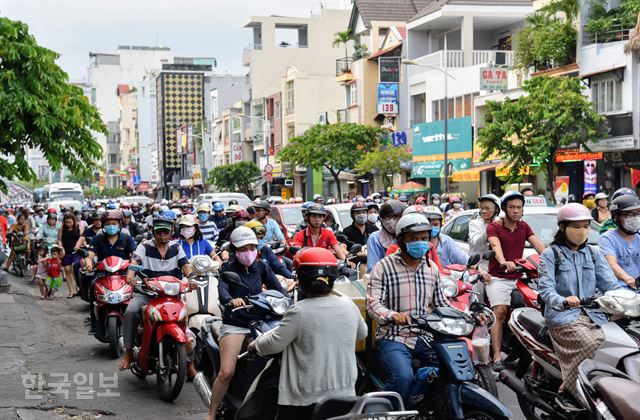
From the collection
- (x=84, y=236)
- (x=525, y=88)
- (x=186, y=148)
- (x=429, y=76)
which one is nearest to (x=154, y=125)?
(x=186, y=148)

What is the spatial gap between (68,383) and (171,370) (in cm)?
155

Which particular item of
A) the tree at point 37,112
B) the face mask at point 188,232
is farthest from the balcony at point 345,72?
the face mask at point 188,232

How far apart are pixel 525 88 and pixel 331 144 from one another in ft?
65.7

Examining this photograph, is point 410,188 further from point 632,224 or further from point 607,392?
point 607,392

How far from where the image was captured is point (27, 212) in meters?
27.0

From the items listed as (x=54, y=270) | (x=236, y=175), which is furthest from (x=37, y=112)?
(x=236, y=175)

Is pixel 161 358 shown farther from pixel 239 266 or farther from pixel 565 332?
pixel 565 332

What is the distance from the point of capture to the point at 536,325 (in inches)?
301

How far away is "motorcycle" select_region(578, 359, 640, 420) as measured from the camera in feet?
16.6

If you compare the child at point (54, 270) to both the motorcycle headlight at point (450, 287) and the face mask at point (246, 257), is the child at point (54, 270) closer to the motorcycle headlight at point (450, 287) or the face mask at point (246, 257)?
the face mask at point (246, 257)

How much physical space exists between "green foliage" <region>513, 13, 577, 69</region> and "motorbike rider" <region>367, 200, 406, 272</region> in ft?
87.0

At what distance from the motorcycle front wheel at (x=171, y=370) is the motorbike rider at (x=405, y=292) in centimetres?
272

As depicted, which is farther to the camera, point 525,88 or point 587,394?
point 525,88

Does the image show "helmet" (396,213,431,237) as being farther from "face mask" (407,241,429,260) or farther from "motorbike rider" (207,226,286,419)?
"motorbike rider" (207,226,286,419)
